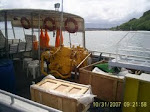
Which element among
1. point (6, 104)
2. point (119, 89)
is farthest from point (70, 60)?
point (6, 104)

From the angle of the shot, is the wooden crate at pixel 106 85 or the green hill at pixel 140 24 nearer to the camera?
the wooden crate at pixel 106 85

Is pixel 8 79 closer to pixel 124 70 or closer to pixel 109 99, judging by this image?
pixel 109 99

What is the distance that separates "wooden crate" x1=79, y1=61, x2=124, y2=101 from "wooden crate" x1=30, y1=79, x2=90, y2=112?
1.03m

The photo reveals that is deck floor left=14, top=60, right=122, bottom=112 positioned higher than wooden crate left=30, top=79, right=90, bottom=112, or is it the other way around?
wooden crate left=30, top=79, right=90, bottom=112

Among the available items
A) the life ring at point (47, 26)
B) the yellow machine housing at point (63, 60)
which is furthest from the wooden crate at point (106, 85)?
the life ring at point (47, 26)

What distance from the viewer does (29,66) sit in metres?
6.28

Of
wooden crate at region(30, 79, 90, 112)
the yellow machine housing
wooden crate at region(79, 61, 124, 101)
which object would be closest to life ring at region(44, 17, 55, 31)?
the yellow machine housing

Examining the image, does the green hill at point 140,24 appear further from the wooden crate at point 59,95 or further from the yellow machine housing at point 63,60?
the wooden crate at point 59,95

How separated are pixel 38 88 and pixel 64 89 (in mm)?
566

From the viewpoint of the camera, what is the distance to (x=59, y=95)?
3.33m

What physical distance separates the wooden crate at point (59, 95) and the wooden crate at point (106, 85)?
103 centimetres

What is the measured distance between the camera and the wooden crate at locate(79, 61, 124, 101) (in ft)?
14.2

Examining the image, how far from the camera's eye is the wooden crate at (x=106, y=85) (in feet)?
14.2

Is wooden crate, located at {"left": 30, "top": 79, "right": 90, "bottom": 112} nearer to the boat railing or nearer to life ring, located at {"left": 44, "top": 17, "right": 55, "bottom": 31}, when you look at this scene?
the boat railing
